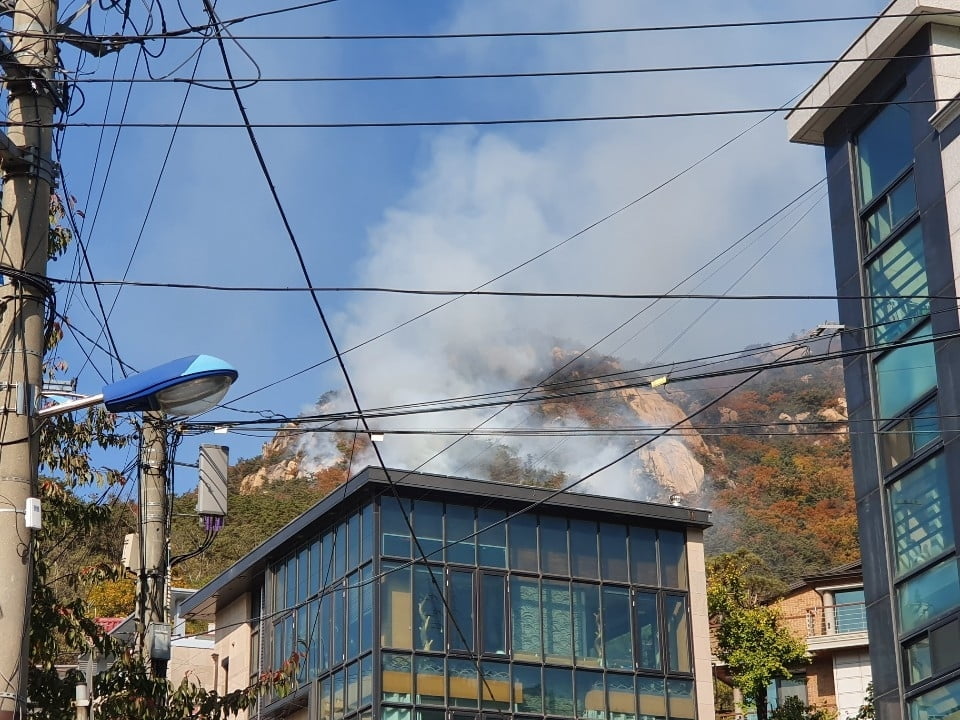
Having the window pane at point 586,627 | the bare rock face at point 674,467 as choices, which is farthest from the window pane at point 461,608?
the bare rock face at point 674,467

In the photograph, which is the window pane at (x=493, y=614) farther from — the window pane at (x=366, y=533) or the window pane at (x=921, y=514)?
the window pane at (x=921, y=514)

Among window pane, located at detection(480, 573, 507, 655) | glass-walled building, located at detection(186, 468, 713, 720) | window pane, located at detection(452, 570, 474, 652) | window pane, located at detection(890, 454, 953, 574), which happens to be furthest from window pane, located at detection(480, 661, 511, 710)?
window pane, located at detection(890, 454, 953, 574)

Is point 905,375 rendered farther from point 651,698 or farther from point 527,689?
point 651,698

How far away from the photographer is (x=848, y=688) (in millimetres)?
46250

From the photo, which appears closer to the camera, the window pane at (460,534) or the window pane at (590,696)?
the window pane at (460,534)

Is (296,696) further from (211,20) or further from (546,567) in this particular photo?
(211,20)

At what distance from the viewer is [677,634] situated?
3403cm

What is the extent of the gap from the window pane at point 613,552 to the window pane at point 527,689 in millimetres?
3053

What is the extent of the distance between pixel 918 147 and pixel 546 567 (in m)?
14.3

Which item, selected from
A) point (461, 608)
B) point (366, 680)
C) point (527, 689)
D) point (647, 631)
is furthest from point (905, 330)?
point (366, 680)

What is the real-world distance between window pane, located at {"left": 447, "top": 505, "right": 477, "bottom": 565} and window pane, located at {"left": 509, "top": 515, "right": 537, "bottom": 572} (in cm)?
101

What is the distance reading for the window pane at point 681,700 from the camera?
109ft

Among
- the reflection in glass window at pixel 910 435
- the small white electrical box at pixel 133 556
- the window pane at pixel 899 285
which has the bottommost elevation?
the small white electrical box at pixel 133 556

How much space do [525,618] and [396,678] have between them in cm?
345
